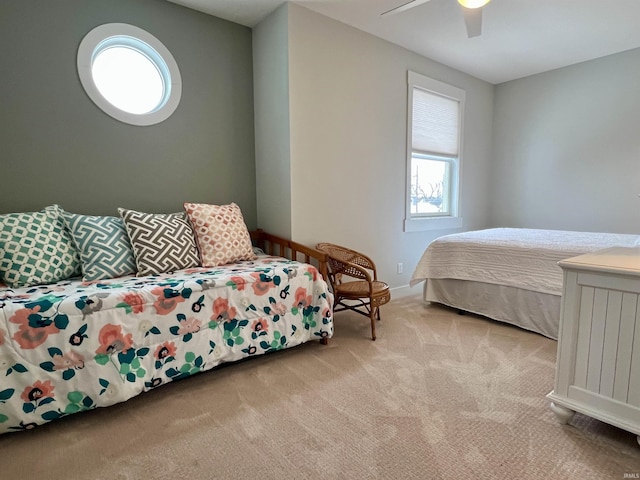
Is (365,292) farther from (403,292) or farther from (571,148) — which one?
(571,148)

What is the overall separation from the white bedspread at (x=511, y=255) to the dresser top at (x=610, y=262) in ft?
2.75

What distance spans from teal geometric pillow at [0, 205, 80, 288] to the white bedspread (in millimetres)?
2698

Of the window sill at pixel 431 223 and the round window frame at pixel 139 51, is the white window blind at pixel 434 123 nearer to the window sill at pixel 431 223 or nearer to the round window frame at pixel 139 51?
the window sill at pixel 431 223

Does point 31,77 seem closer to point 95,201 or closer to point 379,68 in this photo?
point 95,201

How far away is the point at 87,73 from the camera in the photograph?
7.75ft

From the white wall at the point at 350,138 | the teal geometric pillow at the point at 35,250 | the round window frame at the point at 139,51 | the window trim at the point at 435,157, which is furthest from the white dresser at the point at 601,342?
the round window frame at the point at 139,51

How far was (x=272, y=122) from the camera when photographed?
2.93 m

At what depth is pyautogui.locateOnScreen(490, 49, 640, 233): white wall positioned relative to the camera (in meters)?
3.64

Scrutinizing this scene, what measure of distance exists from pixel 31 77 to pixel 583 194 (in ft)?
16.8

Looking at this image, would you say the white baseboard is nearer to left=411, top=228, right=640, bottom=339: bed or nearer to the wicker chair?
left=411, top=228, right=640, bottom=339: bed

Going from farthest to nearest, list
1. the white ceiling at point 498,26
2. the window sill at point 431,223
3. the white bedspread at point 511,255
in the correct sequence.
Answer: the window sill at point 431,223 < the white ceiling at point 498,26 < the white bedspread at point 511,255

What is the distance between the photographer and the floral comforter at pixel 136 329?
4.91ft

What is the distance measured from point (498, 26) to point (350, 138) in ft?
→ 5.21

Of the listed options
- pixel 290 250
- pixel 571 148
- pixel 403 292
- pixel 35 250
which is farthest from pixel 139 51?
pixel 571 148
